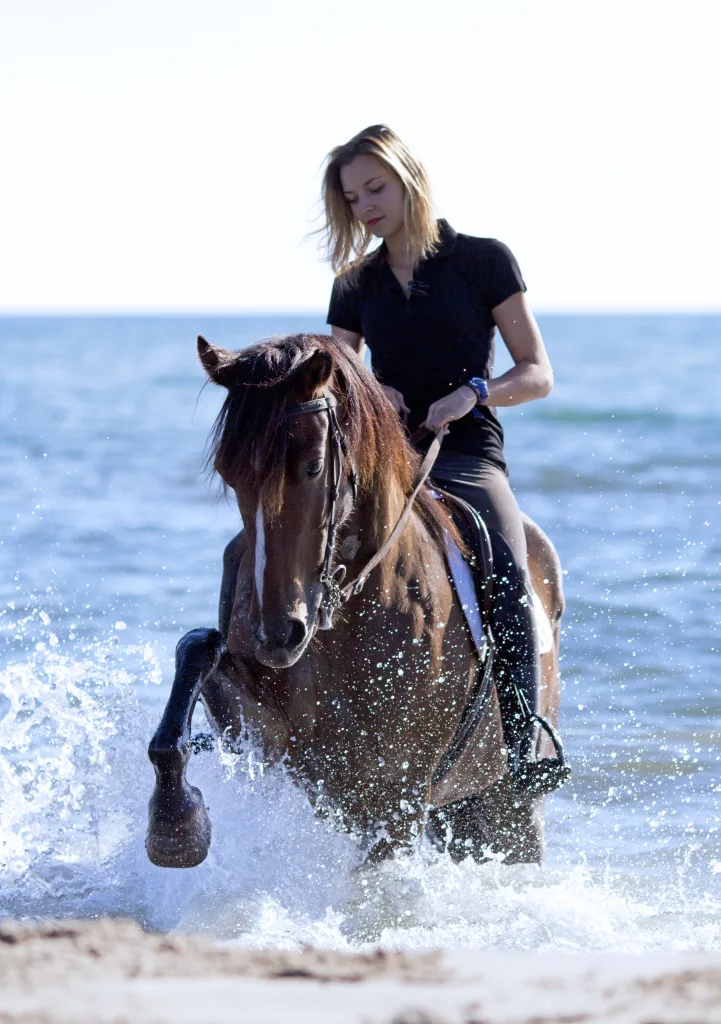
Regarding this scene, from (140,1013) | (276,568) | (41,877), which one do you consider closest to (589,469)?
(41,877)

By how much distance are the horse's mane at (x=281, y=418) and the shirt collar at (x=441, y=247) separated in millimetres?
938

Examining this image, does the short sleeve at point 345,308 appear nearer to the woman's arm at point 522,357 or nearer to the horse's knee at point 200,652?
the woman's arm at point 522,357

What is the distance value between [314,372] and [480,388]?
1061 mm

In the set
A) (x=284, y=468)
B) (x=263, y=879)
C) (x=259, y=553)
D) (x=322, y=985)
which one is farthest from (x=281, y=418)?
(x=263, y=879)

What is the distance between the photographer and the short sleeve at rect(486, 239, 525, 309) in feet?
14.8

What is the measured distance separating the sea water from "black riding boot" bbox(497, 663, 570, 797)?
46cm

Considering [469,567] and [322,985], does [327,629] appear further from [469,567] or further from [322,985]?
[322,985]

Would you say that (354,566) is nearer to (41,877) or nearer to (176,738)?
(176,738)

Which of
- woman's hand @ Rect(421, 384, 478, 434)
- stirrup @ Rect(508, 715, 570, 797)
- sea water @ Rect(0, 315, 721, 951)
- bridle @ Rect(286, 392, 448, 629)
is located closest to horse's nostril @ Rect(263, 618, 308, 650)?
bridle @ Rect(286, 392, 448, 629)

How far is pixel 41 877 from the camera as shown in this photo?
16.6ft

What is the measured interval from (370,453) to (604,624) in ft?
20.5

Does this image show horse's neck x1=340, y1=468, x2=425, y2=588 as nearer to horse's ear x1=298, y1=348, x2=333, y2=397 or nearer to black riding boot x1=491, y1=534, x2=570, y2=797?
horse's ear x1=298, y1=348, x2=333, y2=397

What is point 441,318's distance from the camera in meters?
4.46

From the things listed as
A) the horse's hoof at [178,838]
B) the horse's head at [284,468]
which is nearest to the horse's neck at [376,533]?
the horse's head at [284,468]
